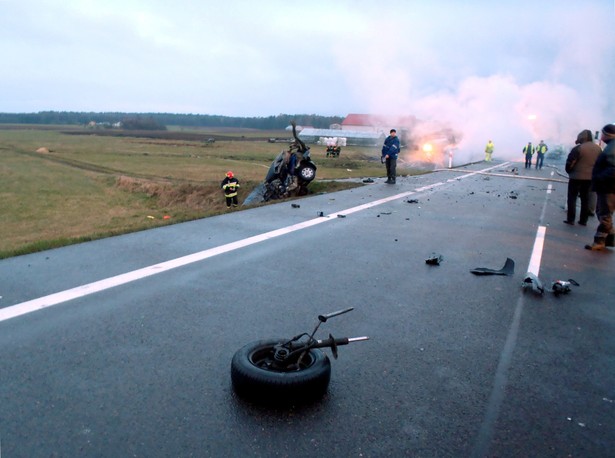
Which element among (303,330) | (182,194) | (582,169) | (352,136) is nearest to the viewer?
(303,330)

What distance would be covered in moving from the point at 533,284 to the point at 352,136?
83.0 meters

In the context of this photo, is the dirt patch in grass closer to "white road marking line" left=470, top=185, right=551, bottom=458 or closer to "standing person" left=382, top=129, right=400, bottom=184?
"standing person" left=382, top=129, right=400, bottom=184

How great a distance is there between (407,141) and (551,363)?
45989 mm

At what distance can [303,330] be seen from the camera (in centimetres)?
425

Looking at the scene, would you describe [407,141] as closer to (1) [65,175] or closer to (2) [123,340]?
(1) [65,175]

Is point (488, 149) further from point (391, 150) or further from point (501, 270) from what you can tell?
point (501, 270)

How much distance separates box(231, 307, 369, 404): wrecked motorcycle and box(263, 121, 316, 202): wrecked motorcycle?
12807mm

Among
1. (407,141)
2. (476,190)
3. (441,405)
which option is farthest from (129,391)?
(407,141)

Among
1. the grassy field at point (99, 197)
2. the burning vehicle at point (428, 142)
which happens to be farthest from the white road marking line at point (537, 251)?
the burning vehicle at point (428, 142)

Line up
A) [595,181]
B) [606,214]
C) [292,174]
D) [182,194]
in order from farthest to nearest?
[182,194]
[292,174]
[595,181]
[606,214]

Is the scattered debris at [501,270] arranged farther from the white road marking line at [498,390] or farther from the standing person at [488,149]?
the standing person at [488,149]

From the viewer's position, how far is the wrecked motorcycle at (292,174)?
16.2 meters

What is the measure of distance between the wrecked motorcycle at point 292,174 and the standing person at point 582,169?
25.7 ft

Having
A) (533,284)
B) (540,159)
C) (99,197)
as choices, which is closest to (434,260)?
(533,284)
